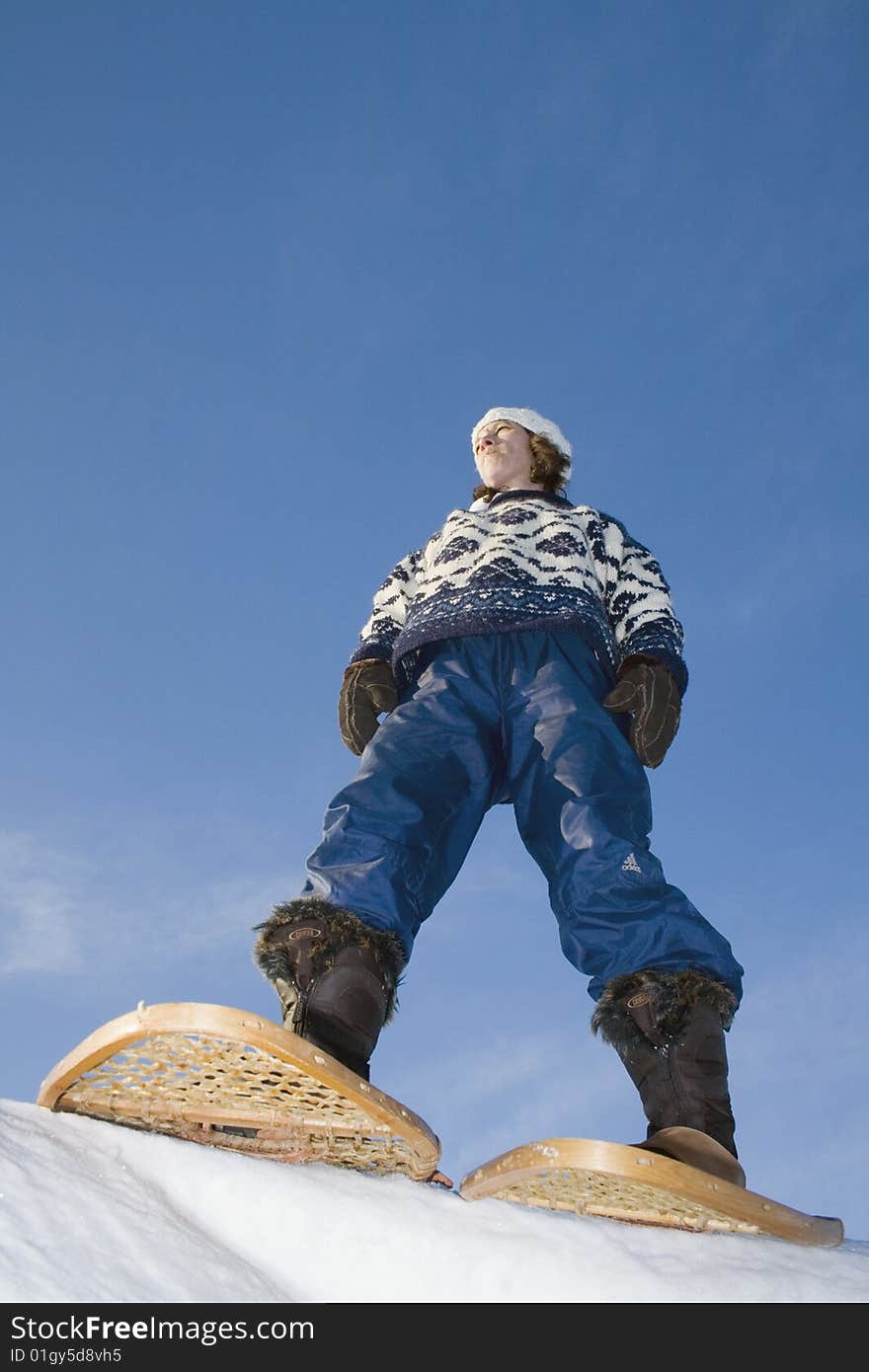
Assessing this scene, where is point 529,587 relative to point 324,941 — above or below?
above

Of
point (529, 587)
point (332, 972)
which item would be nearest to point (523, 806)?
point (529, 587)

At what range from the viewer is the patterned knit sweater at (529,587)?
2.95 m

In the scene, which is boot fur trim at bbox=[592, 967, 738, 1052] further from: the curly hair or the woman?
the curly hair

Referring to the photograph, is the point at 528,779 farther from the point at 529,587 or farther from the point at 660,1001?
the point at 660,1001

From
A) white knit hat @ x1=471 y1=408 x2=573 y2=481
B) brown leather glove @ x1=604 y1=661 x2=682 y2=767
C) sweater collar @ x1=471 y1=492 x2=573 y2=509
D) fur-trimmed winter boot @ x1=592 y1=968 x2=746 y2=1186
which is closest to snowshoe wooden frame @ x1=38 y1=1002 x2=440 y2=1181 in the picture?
fur-trimmed winter boot @ x1=592 y1=968 x2=746 y2=1186

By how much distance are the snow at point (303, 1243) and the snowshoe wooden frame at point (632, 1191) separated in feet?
0.11

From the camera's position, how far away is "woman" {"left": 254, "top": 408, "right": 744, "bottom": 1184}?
2135 millimetres

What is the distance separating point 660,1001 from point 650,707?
887 mm

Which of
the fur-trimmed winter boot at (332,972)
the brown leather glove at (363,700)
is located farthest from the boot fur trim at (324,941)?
the brown leather glove at (363,700)

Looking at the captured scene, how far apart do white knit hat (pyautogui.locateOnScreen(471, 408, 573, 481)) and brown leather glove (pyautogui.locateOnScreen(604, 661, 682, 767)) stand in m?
1.09

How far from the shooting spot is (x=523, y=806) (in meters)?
2.70
